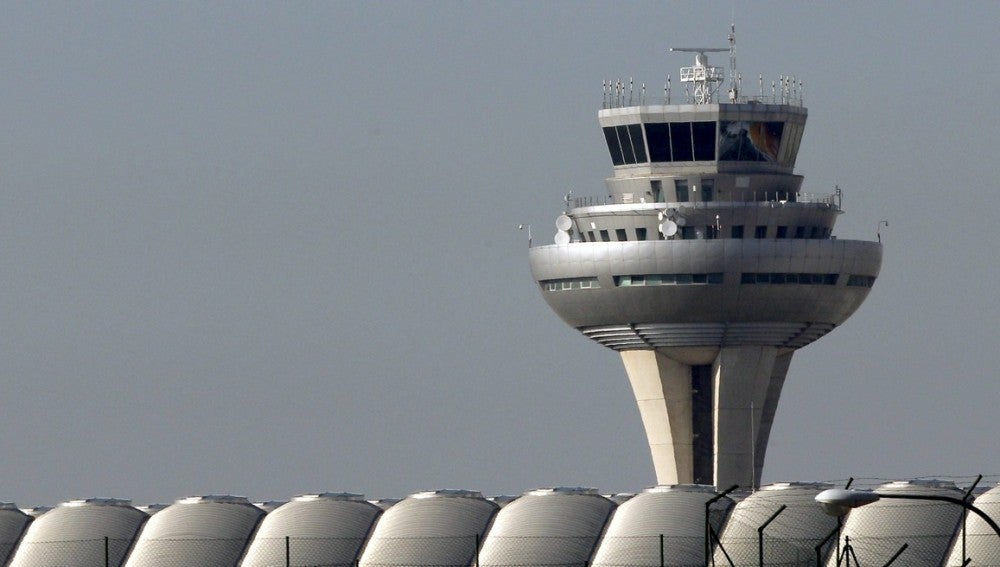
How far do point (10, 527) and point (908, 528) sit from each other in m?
45.1

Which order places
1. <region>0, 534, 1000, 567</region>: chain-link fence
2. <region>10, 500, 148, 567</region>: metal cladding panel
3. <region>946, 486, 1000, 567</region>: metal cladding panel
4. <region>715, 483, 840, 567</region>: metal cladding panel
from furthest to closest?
1. <region>10, 500, 148, 567</region>: metal cladding panel
2. <region>946, 486, 1000, 567</region>: metal cladding panel
3. <region>0, 534, 1000, 567</region>: chain-link fence
4. <region>715, 483, 840, 567</region>: metal cladding panel

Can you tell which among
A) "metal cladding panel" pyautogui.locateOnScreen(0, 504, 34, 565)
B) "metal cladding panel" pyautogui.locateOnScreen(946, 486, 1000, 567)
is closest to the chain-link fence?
"metal cladding panel" pyautogui.locateOnScreen(946, 486, 1000, 567)

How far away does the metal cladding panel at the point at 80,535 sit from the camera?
143500 millimetres

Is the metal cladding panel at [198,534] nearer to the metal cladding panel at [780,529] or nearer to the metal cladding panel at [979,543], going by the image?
the metal cladding panel at [780,529]

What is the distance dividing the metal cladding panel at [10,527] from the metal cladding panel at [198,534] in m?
6.05

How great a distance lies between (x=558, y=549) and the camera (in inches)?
5443

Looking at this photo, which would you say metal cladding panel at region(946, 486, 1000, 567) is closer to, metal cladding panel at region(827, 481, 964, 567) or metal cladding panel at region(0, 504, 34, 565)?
metal cladding panel at region(827, 481, 964, 567)

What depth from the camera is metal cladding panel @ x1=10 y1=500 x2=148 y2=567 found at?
471ft

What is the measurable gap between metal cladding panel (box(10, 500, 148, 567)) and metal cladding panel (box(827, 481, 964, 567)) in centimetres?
3624

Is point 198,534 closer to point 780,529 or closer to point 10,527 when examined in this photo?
point 10,527

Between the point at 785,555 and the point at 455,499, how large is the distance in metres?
22.2

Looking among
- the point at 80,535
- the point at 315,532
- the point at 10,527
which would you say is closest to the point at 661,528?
the point at 315,532

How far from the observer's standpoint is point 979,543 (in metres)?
131

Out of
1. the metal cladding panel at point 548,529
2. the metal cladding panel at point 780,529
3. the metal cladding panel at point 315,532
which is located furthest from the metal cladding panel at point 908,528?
the metal cladding panel at point 315,532
